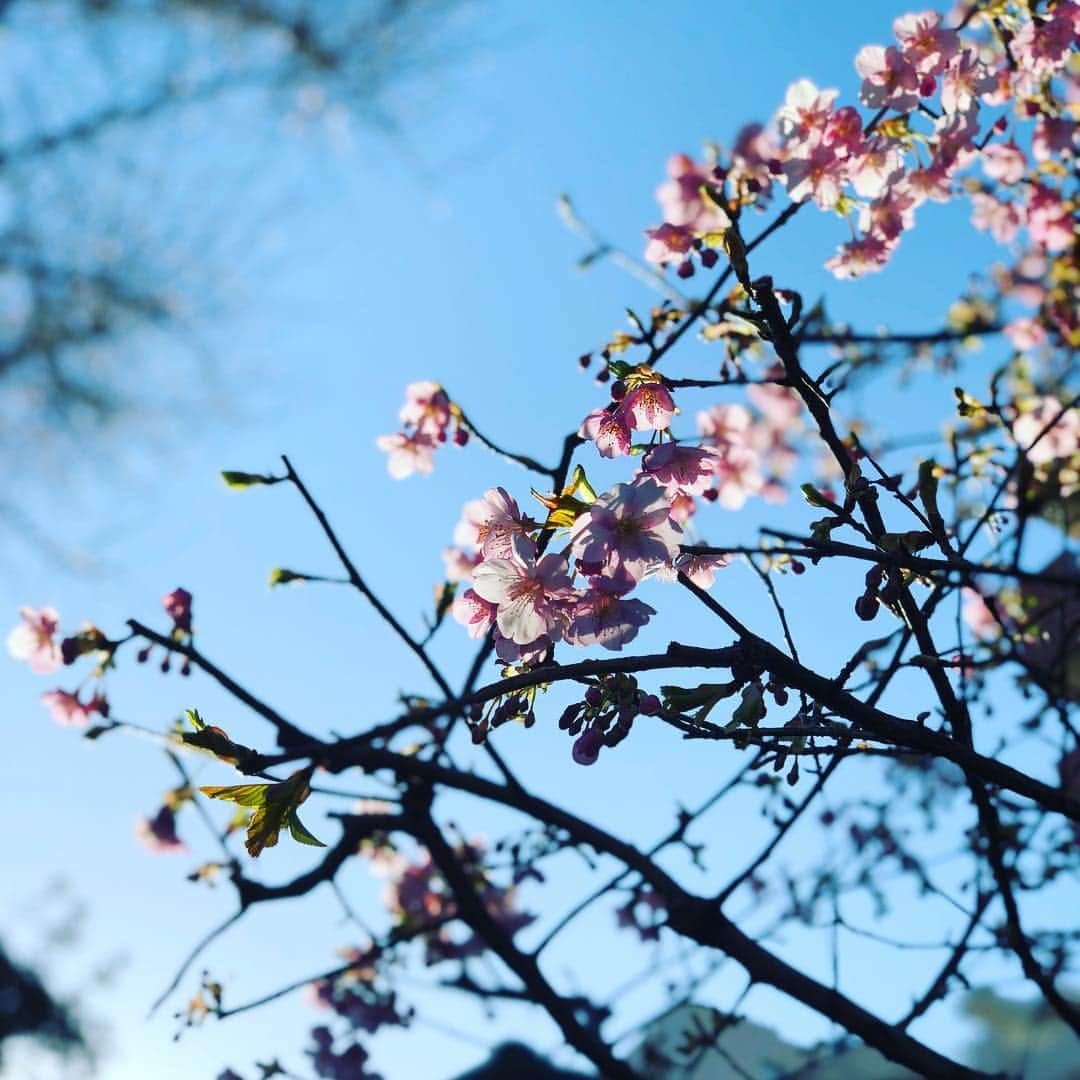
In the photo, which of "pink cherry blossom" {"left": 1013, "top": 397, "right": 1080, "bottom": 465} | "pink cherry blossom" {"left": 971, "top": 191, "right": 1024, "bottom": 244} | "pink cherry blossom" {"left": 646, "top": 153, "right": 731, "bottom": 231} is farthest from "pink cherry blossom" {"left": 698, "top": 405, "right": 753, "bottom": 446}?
"pink cherry blossom" {"left": 971, "top": 191, "right": 1024, "bottom": 244}

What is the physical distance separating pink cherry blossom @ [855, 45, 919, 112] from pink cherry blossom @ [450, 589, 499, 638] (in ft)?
4.70

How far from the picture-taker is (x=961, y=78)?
2.07m

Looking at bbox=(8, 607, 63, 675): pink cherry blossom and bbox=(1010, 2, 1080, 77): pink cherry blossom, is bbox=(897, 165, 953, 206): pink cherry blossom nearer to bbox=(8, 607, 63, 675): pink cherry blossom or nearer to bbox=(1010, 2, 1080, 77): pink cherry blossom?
bbox=(1010, 2, 1080, 77): pink cherry blossom

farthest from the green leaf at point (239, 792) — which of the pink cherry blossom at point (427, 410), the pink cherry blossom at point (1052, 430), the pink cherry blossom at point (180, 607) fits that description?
the pink cherry blossom at point (1052, 430)

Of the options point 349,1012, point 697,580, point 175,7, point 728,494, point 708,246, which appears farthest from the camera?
point 175,7

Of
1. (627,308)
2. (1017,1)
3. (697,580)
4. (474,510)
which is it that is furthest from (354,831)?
(1017,1)

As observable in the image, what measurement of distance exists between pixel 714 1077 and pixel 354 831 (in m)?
5.27

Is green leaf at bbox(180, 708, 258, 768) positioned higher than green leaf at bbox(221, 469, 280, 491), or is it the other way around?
green leaf at bbox(221, 469, 280, 491)

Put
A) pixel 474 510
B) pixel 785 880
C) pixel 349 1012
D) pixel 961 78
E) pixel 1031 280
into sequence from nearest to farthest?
pixel 474 510
pixel 961 78
pixel 349 1012
pixel 785 880
pixel 1031 280

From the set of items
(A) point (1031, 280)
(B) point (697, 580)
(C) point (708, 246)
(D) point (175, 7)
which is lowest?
(B) point (697, 580)

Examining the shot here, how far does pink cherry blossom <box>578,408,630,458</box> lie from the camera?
4.67 feet

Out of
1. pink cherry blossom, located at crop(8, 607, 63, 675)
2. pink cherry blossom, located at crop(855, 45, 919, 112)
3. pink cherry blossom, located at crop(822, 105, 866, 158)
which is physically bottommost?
pink cherry blossom, located at crop(8, 607, 63, 675)

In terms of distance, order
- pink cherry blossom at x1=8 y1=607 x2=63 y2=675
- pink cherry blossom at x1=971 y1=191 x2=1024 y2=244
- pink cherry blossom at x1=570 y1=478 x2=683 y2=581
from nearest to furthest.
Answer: pink cherry blossom at x1=570 y1=478 x2=683 y2=581
pink cherry blossom at x1=8 y1=607 x2=63 y2=675
pink cherry blossom at x1=971 y1=191 x2=1024 y2=244

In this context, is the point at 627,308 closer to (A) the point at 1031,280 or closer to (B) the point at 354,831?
(B) the point at 354,831
